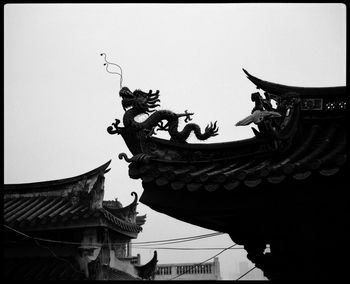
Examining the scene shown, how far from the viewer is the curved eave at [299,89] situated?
15.9 feet

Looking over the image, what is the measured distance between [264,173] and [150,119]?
1352mm

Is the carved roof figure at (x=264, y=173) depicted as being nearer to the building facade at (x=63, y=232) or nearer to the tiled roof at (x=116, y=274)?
the building facade at (x=63, y=232)

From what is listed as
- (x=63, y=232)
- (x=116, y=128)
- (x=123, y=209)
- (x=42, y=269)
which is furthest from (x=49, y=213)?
(x=116, y=128)

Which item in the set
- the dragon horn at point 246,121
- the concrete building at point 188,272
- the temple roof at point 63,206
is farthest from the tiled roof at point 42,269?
the concrete building at point 188,272

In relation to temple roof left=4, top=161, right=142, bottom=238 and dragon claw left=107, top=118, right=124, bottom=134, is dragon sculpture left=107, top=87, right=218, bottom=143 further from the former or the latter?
temple roof left=4, top=161, right=142, bottom=238

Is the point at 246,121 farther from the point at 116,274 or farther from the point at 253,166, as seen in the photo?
the point at 116,274

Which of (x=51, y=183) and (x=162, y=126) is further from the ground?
(x=51, y=183)

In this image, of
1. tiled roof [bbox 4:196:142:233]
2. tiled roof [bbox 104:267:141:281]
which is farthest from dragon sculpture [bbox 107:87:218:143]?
tiled roof [bbox 104:267:141:281]

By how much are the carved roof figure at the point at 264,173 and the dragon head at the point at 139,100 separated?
14 cm

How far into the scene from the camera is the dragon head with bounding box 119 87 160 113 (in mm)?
4668

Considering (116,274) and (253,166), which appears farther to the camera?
(116,274)

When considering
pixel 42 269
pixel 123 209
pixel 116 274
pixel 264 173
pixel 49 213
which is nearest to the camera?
pixel 264 173

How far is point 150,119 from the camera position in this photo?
4633 mm

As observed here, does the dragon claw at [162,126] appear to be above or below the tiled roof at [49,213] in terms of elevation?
below
